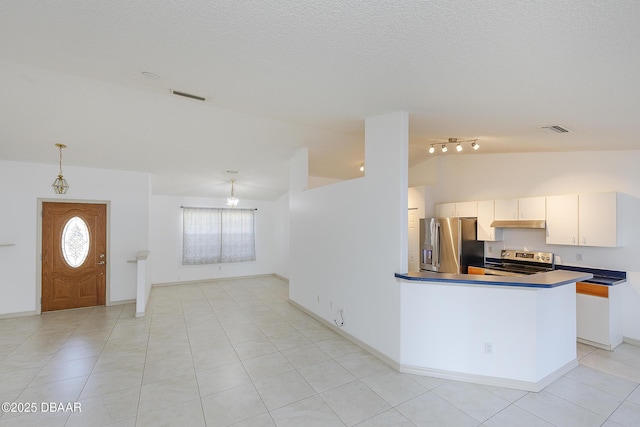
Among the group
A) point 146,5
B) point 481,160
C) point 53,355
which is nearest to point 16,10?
point 146,5

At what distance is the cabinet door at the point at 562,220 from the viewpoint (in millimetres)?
3941

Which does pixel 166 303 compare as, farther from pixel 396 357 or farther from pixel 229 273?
pixel 396 357

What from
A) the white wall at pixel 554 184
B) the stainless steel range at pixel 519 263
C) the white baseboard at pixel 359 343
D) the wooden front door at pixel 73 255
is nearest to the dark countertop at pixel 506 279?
the white baseboard at pixel 359 343

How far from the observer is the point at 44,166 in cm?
501

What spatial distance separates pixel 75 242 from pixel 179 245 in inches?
93.9

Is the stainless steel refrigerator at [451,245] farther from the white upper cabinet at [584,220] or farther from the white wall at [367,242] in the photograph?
the white wall at [367,242]

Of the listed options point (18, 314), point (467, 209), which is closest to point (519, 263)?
point (467, 209)

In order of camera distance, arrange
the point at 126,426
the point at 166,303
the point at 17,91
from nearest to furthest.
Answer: the point at 126,426 < the point at 17,91 < the point at 166,303

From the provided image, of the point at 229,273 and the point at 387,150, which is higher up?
the point at 387,150

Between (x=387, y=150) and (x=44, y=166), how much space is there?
5.88 m

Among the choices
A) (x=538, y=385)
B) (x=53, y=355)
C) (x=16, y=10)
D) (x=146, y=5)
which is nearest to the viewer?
(x=146, y=5)

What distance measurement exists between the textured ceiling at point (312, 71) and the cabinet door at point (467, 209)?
1113 millimetres

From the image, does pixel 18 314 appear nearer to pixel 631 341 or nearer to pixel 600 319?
pixel 600 319

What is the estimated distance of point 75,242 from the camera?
5.27 metres
